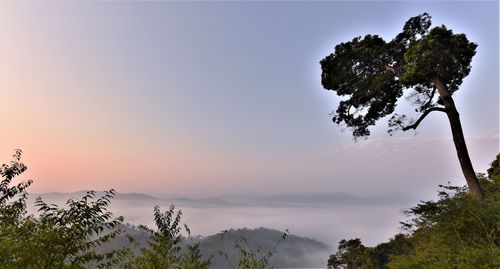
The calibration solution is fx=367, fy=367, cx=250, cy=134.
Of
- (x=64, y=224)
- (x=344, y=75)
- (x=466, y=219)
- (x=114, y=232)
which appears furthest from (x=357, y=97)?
(x=64, y=224)

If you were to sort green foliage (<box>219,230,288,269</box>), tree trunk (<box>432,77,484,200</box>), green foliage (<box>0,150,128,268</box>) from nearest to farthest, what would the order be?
green foliage (<box>0,150,128,268</box>) < green foliage (<box>219,230,288,269</box>) < tree trunk (<box>432,77,484,200</box>)

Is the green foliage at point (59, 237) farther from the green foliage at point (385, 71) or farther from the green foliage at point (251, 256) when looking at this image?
the green foliage at point (385, 71)

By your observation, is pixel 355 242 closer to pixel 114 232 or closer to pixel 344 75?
pixel 344 75

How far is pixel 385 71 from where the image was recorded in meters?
23.8

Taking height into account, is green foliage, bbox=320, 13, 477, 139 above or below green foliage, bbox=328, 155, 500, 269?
above

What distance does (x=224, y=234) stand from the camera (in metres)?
10.3

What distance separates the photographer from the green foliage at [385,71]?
21.0 m

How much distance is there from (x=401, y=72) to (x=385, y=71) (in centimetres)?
120

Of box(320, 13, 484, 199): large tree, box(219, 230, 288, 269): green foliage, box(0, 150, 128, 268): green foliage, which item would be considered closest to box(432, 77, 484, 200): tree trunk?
box(320, 13, 484, 199): large tree

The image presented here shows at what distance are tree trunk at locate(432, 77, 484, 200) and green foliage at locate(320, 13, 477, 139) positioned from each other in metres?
1.15

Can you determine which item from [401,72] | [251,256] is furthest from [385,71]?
[251,256]

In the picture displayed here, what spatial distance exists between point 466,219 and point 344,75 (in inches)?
439

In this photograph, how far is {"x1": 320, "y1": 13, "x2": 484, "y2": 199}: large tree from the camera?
66.5ft

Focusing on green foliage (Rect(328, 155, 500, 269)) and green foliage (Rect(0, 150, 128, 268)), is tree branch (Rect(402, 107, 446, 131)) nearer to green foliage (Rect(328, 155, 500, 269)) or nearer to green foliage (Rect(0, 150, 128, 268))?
green foliage (Rect(328, 155, 500, 269))
